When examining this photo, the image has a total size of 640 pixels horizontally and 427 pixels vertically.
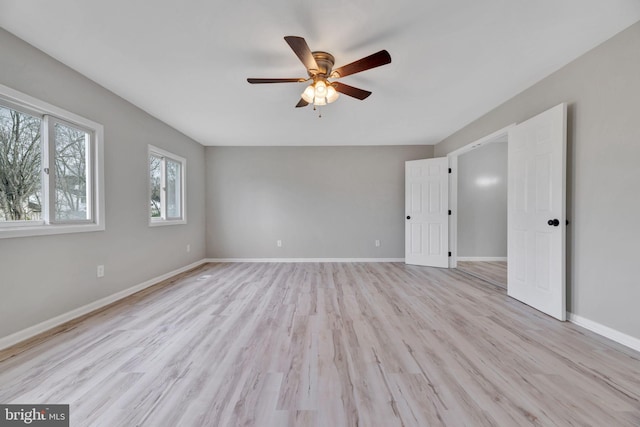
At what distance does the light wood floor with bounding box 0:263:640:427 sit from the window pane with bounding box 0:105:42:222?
1125 millimetres

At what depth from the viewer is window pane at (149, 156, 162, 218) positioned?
372cm

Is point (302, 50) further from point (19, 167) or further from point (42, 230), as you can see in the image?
point (42, 230)

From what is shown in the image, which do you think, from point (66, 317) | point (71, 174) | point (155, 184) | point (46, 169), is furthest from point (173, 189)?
point (66, 317)

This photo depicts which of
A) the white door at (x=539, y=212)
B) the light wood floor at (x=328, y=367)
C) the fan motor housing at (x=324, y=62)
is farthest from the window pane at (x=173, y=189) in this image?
the white door at (x=539, y=212)

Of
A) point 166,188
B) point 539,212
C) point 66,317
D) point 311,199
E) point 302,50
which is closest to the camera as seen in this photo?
point 302,50

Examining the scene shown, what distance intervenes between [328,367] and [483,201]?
4927mm

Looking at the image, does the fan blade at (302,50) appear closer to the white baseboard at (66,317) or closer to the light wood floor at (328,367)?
the light wood floor at (328,367)

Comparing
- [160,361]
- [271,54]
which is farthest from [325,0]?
[160,361]

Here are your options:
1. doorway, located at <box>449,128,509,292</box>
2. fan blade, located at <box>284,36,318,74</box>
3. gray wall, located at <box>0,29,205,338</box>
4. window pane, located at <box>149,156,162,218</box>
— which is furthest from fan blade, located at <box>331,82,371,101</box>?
doorway, located at <box>449,128,509,292</box>

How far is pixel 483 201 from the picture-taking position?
500 cm

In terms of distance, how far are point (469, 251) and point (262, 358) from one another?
15.9ft

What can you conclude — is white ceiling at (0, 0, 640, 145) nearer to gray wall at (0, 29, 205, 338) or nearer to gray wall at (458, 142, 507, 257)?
gray wall at (0, 29, 205, 338)

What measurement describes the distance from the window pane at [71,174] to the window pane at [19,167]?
5.4 inches

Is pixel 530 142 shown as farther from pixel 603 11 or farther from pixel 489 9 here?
pixel 489 9
